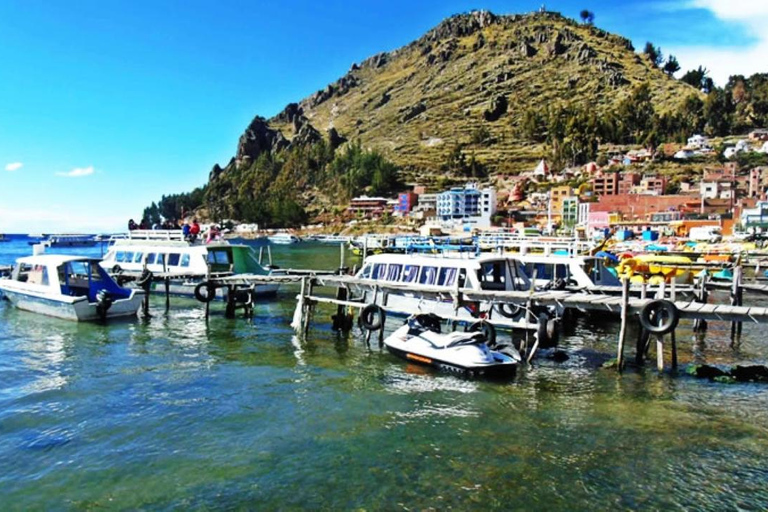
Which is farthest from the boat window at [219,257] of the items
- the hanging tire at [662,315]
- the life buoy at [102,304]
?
the hanging tire at [662,315]

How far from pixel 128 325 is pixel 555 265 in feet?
76.8

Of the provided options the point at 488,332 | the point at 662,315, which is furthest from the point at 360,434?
the point at 662,315

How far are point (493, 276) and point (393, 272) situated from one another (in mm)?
5292

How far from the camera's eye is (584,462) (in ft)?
42.5

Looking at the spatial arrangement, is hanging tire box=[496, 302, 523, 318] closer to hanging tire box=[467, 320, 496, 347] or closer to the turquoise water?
the turquoise water

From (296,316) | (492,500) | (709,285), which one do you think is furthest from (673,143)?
(492,500)

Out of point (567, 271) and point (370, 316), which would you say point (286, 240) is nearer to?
point (567, 271)

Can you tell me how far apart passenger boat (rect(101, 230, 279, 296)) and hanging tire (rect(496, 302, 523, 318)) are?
19.3m

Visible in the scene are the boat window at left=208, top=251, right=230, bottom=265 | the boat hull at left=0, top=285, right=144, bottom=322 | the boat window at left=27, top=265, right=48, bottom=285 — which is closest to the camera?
the boat hull at left=0, top=285, right=144, bottom=322

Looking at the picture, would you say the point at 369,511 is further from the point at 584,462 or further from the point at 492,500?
the point at 584,462

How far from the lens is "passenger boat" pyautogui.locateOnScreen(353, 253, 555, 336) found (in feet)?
79.1

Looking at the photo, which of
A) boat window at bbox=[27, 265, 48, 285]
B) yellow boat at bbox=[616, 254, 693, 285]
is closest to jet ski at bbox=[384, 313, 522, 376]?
boat window at bbox=[27, 265, 48, 285]

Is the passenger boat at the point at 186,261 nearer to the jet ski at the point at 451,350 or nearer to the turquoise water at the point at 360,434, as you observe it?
the turquoise water at the point at 360,434

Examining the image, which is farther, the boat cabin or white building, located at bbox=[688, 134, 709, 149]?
white building, located at bbox=[688, 134, 709, 149]
